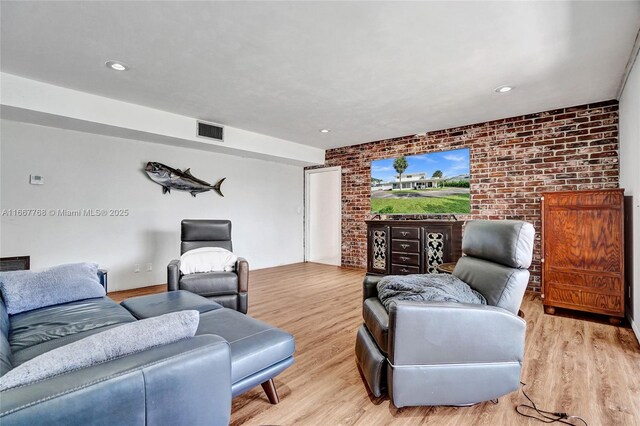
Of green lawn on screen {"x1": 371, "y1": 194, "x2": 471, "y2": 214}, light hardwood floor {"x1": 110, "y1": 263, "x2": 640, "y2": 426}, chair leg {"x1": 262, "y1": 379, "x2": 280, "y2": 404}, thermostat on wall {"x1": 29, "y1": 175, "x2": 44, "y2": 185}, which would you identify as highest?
thermostat on wall {"x1": 29, "y1": 175, "x2": 44, "y2": 185}

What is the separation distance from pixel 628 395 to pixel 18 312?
3.73 metres

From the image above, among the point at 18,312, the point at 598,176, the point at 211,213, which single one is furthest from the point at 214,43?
the point at 598,176

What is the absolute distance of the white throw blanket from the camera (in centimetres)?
324

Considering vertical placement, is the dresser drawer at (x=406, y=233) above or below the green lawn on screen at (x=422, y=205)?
below

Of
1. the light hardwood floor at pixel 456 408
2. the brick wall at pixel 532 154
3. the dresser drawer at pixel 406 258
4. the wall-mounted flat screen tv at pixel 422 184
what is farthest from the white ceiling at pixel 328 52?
the light hardwood floor at pixel 456 408

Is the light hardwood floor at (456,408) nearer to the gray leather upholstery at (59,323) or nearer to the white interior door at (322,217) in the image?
the gray leather upholstery at (59,323)

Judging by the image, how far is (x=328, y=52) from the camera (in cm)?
253

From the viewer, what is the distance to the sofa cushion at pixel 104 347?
80 centimetres

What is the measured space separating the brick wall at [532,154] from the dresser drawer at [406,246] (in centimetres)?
83

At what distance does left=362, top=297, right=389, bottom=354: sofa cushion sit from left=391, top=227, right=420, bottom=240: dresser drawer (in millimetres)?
2555

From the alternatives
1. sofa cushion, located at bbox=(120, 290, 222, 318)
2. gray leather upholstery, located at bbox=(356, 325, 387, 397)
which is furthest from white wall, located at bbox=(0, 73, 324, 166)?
gray leather upholstery, located at bbox=(356, 325, 387, 397)

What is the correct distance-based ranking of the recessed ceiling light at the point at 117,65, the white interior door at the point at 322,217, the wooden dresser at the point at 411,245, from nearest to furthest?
the recessed ceiling light at the point at 117,65, the wooden dresser at the point at 411,245, the white interior door at the point at 322,217

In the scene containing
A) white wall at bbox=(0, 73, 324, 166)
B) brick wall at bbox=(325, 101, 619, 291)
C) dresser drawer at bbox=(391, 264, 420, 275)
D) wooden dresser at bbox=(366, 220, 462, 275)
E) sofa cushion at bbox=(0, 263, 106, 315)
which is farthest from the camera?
dresser drawer at bbox=(391, 264, 420, 275)

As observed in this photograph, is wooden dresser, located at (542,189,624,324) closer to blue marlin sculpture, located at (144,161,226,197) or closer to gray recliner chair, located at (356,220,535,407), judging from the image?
gray recliner chair, located at (356,220,535,407)
